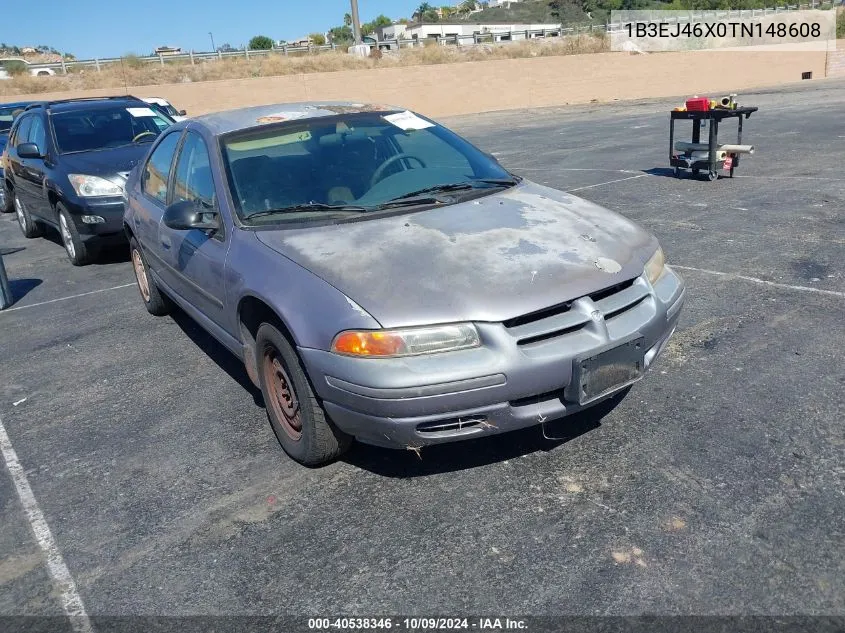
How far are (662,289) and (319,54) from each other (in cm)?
3967

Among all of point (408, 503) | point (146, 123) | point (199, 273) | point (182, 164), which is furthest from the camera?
point (146, 123)

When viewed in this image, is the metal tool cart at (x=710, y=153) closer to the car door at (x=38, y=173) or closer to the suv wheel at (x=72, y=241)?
the suv wheel at (x=72, y=241)

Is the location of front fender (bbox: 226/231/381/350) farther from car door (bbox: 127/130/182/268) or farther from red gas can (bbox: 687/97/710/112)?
red gas can (bbox: 687/97/710/112)

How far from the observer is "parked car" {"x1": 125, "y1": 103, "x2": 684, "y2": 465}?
2938mm

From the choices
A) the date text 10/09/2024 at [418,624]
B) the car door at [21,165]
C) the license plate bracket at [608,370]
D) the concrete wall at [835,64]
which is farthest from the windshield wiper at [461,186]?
the concrete wall at [835,64]

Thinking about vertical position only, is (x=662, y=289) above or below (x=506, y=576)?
above

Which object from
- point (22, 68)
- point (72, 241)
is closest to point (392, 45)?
point (22, 68)

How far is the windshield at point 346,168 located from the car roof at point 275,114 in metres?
0.11

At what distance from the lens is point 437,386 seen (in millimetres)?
2877

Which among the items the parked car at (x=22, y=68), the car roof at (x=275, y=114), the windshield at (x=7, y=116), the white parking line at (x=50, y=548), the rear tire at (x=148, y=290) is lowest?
the white parking line at (x=50, y=548)

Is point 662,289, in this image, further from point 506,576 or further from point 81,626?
point 81,626

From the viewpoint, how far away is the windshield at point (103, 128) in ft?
28.6

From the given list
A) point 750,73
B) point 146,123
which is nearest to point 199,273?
point 146,123

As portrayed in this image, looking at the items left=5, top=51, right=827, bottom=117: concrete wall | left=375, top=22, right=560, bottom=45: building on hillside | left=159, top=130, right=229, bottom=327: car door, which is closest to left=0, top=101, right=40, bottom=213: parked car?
left=159, top=130, right=229, bottom=327: car door
